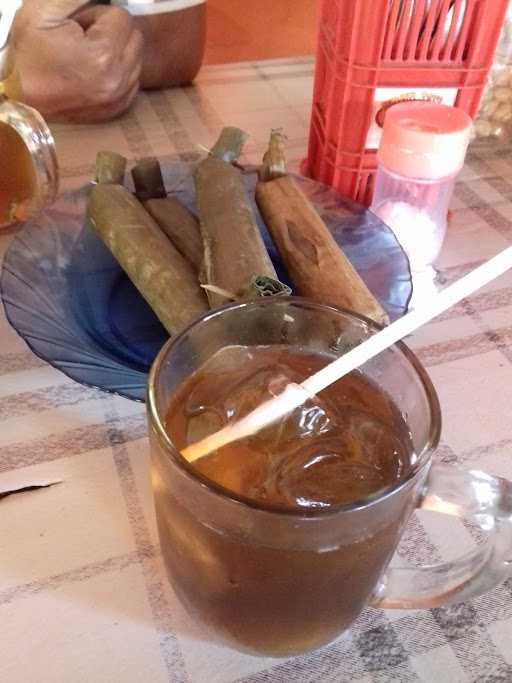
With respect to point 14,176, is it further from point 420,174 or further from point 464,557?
point 464,557

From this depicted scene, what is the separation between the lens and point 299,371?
351 mm

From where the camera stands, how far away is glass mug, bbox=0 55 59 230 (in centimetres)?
56

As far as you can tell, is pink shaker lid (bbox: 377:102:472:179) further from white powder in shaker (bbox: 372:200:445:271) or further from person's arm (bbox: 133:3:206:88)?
person's arm (bbox: 133:3:206:88)

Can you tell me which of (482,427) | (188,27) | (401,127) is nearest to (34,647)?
(482,427)

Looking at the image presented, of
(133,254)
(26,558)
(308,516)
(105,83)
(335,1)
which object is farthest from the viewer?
(105,83)

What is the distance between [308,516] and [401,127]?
0.38 meters

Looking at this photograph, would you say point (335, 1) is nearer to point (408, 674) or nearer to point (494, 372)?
point (494, 372)

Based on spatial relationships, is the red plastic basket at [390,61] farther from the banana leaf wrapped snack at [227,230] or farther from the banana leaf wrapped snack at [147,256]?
the banana leaf wrapped snack at [147,256]

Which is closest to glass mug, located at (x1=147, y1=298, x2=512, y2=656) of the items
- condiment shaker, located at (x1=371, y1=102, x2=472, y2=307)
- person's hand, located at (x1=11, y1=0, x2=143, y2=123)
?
condiment shaker, located at (x1=371, y1=102, x2=472, y2=307)

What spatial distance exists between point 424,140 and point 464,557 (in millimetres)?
330

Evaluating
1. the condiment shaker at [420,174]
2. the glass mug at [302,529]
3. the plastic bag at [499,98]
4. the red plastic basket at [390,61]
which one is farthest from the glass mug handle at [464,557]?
the plastic bag at [499,98]

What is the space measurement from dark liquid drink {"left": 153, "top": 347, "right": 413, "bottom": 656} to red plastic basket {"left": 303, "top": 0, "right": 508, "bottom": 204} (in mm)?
325

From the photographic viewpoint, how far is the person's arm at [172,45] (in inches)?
31.6

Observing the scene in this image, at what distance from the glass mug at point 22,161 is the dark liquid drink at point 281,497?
0.32 metres
